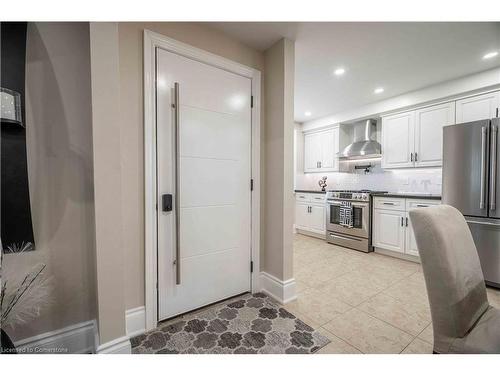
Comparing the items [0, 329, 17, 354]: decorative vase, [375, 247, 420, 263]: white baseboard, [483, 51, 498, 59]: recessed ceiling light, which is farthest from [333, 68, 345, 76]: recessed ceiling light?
[0, 329, 17, 354]: decorative vase

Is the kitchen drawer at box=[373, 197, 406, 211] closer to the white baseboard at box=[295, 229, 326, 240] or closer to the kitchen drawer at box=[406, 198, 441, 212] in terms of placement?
the kitchen drawer at box=[406, 198, 441, 212]

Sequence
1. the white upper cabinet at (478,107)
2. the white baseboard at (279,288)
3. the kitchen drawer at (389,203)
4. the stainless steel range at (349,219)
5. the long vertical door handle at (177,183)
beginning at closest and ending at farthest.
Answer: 1. the long vertical door handle at (177,183)
2. the white baseboard at (279,288)
3. the white upper cabinet at (478,107)
4. the kitchen drawer at (389,203)
5. the stainless steel range at (349,219)

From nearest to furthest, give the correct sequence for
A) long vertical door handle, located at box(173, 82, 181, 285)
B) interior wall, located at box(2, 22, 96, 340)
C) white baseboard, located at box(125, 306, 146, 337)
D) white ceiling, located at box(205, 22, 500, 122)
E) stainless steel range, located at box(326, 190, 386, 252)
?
interior wall, located at box(2, 22, 96, 340) < white baseboard, located at box(125, 306, 146, 337) < long vertical door handle, located at box(173, 82, 181, 285) < white ceiling, located at box(205, 22, 500, 122) < stainless steel range, located at box(326, 190, 386, 252)

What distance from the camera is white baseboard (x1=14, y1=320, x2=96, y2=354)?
4.27ft

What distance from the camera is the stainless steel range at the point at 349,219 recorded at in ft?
11.6

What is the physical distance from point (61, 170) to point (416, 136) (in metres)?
4.25

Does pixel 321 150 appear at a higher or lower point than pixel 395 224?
higher

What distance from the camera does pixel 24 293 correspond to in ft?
4.07

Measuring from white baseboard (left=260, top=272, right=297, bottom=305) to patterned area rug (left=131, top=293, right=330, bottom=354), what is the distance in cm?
11

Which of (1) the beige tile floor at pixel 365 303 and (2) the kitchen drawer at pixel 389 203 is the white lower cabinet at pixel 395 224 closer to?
(2) the kitchen drawer at pixel 389 203

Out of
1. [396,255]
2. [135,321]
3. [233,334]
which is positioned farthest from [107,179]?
[396,255]

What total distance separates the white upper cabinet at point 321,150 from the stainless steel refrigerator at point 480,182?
2.08 meters

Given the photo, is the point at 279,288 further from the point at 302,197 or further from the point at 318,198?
the point at 302,197

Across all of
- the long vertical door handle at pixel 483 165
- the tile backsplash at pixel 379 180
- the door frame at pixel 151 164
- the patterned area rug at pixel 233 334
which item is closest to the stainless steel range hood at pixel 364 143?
the tile backsplash at pixel 379 180
